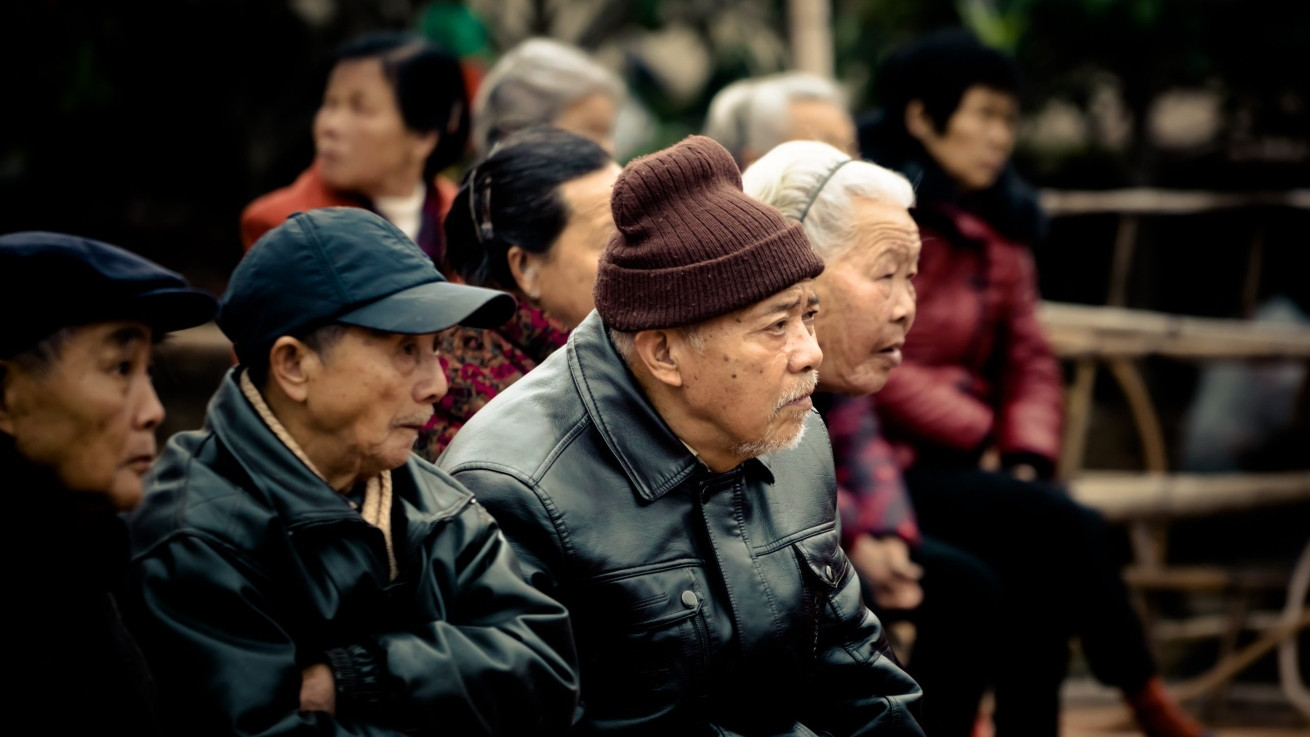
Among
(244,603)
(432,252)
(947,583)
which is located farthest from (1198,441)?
(244,603)

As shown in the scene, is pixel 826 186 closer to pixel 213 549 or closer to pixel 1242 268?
pixel 213 549

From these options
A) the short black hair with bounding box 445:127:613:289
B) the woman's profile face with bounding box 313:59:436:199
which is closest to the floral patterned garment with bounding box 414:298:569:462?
the short black hair with bounding box 445:127:613:289

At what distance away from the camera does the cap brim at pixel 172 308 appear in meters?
1.92

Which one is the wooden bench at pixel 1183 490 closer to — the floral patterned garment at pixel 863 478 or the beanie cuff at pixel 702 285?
the floral patterned garment at pixel 863 478

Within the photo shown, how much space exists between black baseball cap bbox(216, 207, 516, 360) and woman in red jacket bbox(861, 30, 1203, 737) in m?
2.17

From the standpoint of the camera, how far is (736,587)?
236 centimetres

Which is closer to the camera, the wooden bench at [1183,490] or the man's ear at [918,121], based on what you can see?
the man's ear at [918,121]

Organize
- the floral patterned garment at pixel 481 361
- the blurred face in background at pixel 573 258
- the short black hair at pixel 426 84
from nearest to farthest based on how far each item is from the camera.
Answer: the floral patterned garment at pixel 481 361 < the blurred face in background at pixel 573 258 < the short black hair at pixel 426 84

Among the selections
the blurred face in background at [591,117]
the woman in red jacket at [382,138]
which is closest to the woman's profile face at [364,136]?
the woman in red jacket at [382,138]

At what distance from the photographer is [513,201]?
3.03 metres

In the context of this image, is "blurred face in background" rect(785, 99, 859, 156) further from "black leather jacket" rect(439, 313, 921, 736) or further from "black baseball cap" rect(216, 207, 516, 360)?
"black baseball cap" rect(216, 207, 516, 360)

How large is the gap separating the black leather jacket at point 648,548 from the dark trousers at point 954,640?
4.18 ft

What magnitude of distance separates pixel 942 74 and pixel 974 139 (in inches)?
9.3

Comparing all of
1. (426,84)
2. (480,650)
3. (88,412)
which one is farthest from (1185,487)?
(88,412)
